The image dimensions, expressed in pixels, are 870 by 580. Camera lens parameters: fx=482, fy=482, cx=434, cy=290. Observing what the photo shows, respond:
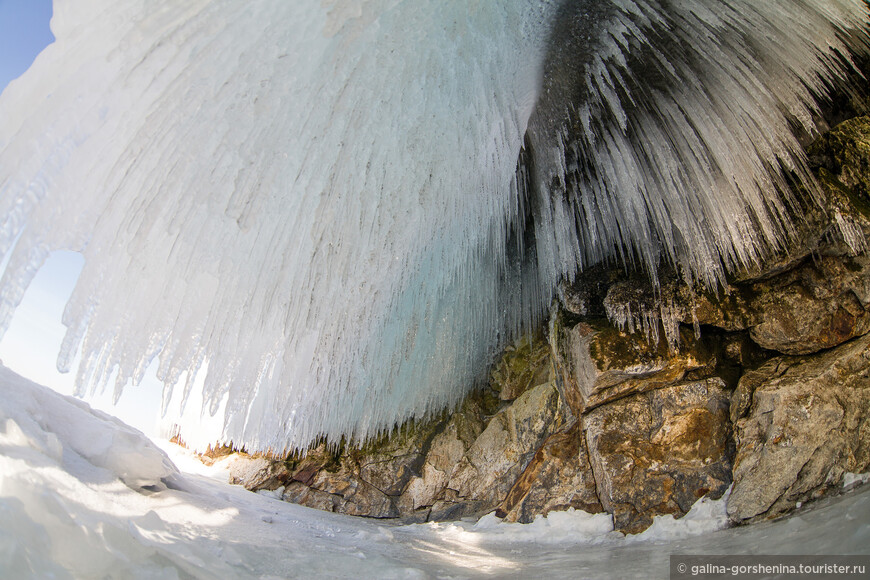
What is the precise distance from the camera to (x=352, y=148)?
4223 mm

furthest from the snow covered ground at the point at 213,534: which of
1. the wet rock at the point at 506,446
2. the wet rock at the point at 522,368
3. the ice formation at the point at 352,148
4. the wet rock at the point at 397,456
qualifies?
the wet rock at the point at 397,456

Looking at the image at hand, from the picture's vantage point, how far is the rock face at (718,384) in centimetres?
381

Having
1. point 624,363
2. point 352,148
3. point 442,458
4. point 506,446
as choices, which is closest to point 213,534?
point 352,148

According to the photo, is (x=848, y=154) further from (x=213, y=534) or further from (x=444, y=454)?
(x=444, y=454)

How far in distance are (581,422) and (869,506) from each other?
2.65m

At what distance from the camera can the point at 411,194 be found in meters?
4.87

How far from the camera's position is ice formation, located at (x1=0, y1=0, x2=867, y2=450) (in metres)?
3.25

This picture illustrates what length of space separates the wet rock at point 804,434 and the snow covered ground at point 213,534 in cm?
28

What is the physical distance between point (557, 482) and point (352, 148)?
4038mm

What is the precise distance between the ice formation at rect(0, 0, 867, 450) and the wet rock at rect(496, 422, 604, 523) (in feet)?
6.60

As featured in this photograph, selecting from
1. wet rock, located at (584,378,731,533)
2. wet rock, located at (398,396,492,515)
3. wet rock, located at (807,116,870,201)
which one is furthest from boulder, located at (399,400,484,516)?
wet rock, located at (807,116,870,201)

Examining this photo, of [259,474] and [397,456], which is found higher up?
[397,456]

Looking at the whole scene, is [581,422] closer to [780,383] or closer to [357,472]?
[780,383]

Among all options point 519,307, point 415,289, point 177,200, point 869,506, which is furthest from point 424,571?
point 519,307
